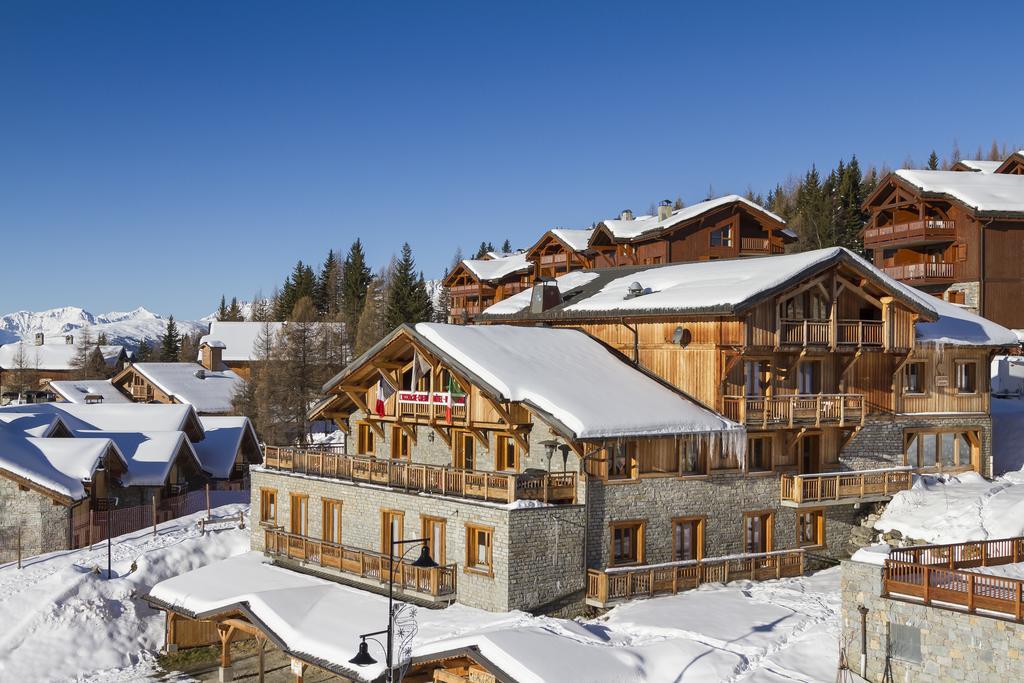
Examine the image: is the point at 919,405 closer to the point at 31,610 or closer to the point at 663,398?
the point at 663,398

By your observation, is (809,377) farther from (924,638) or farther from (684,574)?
(924,638)

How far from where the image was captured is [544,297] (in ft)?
117

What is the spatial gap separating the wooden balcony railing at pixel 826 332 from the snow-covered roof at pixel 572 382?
11.0 feet

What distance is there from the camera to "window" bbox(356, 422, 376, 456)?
33812 mm

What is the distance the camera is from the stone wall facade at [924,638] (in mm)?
18625

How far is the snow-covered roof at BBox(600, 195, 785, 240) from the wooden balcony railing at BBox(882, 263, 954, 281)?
349 inches

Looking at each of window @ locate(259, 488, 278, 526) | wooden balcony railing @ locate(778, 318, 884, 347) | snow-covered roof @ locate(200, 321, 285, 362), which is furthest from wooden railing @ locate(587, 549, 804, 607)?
snow-covered roof @ locate(200, 321, 285, 362)

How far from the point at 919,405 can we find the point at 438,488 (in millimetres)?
16327

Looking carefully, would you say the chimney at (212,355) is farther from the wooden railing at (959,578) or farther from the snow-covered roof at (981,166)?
the wooden railing at (959,578)

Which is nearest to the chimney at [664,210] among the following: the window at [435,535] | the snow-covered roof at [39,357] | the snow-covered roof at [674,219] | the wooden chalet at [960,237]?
the snow-covered roof at [674,219]

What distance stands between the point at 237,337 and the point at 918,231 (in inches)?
2577

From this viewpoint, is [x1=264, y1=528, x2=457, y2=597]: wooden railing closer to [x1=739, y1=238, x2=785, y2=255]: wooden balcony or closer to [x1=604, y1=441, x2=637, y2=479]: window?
[x1=604, y1=441, x2=637, y2=479]: window

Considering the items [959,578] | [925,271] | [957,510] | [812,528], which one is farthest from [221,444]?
[959,578]

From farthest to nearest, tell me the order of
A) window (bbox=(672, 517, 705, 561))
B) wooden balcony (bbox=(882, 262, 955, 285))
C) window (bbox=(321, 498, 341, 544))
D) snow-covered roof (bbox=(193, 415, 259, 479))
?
wooden balcony (bbox=(882, 262, 955, 285)), snow-covered roof (bbox=(193, 415, 259, 479)), window (bbox=(321, 498, 341, 544)), window (bbox=(672, 517, 705, 561))
